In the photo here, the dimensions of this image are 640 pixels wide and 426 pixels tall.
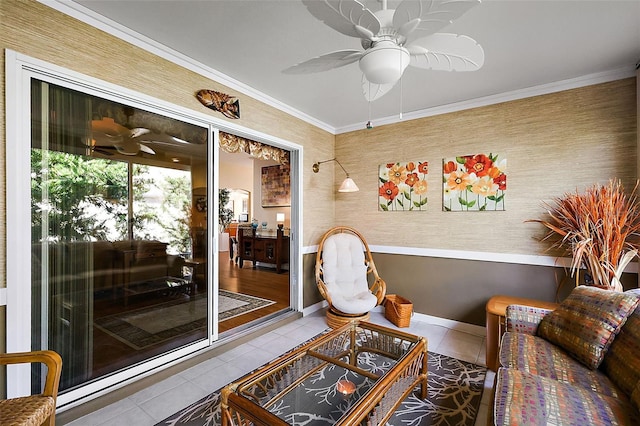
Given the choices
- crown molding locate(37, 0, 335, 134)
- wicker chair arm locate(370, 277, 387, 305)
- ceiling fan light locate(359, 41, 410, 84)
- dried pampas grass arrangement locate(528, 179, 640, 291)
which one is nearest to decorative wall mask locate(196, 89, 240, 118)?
crown molding locate(37, 0, 335, 134)

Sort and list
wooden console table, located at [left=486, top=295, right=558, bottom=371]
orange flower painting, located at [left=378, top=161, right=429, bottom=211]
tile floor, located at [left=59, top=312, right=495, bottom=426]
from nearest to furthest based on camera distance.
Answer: tile floor, located at [left=59, top=312, right=495, bottom=426]
wooden console table, located at [left=486, top=295, right=558, bottom=371]
orange flower painting, located at [left=378, top=161, right=429, bottom=211]

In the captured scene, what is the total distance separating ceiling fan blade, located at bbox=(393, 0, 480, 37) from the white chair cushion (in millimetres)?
2731

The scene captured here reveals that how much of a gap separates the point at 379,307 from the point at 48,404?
3.32 m

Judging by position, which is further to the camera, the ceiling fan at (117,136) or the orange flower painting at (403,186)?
the orange flower painting at (403,186)

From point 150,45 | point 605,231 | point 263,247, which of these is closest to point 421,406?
point 605,231

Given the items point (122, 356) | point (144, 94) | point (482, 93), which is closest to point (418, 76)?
point (482, 93)

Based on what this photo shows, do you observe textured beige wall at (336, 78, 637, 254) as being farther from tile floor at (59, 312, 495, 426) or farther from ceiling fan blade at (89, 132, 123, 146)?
ceiling fan blade at (89, 132, 123, 146)

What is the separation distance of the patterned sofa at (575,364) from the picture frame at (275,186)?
515 centimetres

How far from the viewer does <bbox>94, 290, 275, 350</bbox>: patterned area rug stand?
2.10 m

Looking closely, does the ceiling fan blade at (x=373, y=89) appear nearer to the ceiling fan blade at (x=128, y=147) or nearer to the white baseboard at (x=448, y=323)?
the ceiling fan blade at (x=128, y=147)

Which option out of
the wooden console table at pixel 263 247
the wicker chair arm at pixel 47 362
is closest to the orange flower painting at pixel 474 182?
the wicker chair arm at pixel 47 362

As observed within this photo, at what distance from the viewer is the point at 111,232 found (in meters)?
2.02

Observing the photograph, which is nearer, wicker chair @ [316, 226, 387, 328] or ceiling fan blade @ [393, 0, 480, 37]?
ceiling fan blade @ [393, 0, 480, 37]

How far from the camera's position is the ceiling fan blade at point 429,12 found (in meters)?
1.13
